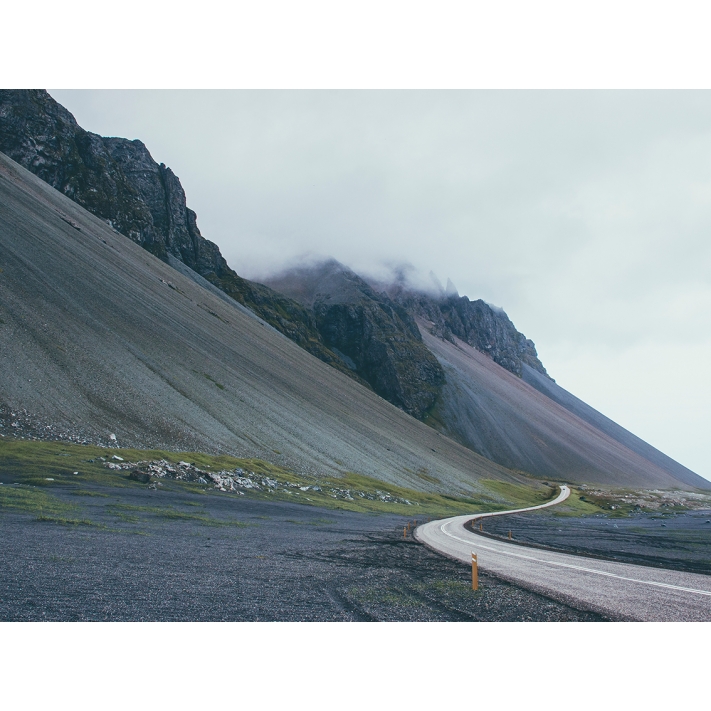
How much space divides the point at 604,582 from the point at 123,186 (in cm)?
16125

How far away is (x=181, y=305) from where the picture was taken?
303ft

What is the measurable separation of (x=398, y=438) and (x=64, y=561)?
83.6 meters

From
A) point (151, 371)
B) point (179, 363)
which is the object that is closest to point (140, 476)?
point (151, 371)

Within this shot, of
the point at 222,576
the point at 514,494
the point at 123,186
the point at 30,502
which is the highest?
the point at 123,186

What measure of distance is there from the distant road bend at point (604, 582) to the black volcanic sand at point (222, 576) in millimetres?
997

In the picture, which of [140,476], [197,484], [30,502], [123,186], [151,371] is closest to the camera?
[30,502]

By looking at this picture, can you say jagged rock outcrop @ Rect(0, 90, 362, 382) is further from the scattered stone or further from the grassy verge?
the scattered stone

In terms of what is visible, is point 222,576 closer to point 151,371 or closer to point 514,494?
point 151,371

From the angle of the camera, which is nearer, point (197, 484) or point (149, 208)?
point (197, 484)

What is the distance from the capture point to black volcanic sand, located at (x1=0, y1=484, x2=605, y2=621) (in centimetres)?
1162

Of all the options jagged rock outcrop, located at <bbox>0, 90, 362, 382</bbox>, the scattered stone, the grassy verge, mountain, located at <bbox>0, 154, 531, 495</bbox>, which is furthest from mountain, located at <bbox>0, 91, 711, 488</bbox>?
the scattered stone

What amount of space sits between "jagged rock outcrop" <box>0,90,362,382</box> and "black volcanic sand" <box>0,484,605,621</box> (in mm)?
132376

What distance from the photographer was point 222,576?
15055mm

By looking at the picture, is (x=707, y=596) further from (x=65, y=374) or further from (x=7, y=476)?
(x=65, y=374)
